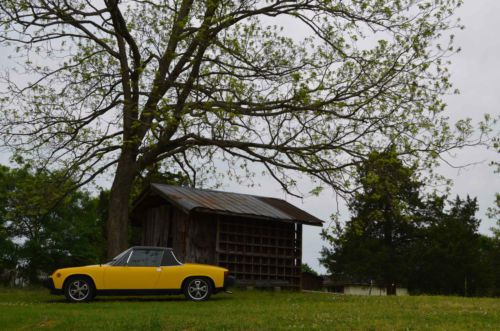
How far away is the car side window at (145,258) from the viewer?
2048 centimetres

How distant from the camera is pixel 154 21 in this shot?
85.9 feet

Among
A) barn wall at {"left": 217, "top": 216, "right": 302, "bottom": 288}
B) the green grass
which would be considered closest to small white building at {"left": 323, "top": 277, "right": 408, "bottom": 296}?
barn wall at {"left": 217, "top": 216, "right": 302, "bottom": 288}

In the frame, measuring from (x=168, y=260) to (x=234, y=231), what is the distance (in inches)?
269

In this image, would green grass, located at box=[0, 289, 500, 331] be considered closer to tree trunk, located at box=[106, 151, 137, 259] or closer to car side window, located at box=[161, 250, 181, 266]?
car side window, located at box=[161, 250, 181, 266]

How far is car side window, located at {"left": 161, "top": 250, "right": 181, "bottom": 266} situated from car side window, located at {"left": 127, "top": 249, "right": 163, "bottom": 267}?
0.42 ft

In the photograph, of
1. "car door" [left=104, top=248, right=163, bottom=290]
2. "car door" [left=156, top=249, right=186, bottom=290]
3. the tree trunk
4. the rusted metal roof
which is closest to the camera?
"car door" [left=104, top=248, right=163, bottom=290]

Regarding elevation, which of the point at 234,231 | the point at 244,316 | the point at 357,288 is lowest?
the point at 244,316

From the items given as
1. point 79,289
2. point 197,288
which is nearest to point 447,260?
point 197,288

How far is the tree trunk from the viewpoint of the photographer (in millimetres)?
25812

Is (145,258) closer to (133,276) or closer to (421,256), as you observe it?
(133,276)

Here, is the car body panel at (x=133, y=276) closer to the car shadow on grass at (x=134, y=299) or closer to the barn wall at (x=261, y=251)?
the car shadow on grass at (x=134, y=299)

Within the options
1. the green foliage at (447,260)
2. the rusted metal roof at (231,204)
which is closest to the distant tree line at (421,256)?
the green foliage at (447,260)

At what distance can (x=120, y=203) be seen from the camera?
26.0 meters

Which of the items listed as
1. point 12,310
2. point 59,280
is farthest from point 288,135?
point 12,310
